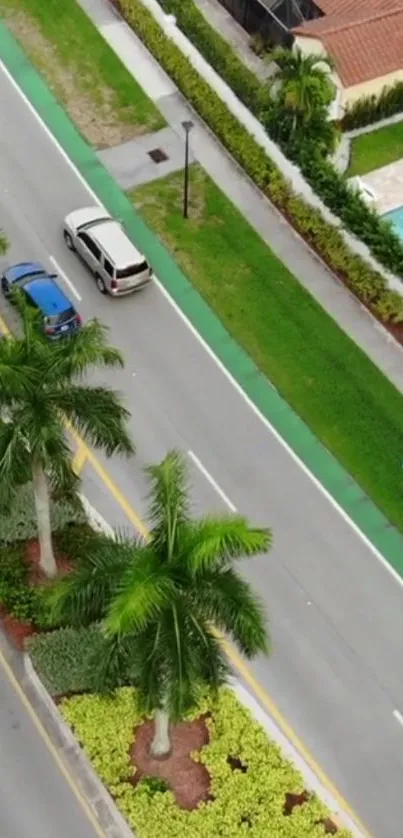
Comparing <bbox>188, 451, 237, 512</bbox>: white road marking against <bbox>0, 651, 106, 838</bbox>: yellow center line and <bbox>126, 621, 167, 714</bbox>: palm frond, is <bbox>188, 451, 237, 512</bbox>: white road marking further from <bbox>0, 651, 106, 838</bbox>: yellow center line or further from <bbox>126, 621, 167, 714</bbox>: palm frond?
<bbox>126, 621, 167, 714</bbox>: palm frond

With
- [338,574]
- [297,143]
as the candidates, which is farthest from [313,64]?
[338,574]

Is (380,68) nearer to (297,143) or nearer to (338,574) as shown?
(297,143)

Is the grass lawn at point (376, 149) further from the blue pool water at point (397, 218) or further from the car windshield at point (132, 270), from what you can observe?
the car windshield at point (132, 270)

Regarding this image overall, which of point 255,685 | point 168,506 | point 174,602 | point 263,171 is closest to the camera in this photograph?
point 174,602

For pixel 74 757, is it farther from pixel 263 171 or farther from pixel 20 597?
pixel 263 171

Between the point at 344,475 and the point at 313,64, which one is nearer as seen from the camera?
the point at 344,475

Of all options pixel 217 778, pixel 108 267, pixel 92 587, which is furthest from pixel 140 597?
pixel 108 267
